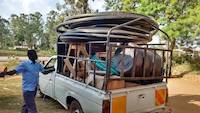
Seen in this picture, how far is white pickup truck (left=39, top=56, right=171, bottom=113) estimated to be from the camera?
5168mm

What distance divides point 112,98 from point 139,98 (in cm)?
79

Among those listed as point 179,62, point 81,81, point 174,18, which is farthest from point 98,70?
point 179,62

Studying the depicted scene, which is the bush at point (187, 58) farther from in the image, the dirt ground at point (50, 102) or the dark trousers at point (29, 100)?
the dark trousers at point (29, 100)

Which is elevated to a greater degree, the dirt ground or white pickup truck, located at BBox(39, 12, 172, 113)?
white pickup truck, located at BBox(39, 12, 172, 113)

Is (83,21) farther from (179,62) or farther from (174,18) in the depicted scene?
(179,62)

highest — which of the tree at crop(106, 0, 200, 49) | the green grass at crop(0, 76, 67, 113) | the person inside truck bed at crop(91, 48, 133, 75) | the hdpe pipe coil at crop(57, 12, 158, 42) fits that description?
the tree at crop(106, 0, 200, 49)

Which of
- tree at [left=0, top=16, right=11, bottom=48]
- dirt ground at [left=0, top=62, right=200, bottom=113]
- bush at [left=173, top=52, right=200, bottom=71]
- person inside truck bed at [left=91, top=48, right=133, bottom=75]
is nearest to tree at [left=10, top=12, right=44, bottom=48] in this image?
tree at [left=0, top=16, right=11, bottom=48]

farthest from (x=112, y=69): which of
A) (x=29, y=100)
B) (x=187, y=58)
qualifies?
(x=187, y=58)

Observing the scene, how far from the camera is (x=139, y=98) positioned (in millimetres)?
5699

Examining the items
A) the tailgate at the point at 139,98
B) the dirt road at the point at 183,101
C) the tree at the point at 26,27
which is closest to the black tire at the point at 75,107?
the tailgate at the point at 139,98

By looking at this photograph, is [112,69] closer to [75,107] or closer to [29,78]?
[75,107]

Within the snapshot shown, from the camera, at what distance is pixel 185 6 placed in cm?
1714

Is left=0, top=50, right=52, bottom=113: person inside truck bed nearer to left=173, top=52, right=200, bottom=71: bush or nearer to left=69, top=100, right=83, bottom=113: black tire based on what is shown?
left=69, top=100, right=83, bottom=113: black tire

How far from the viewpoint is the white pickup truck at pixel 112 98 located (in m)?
5.17
